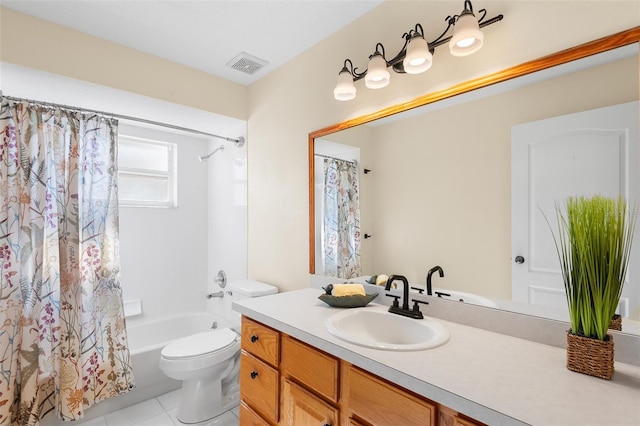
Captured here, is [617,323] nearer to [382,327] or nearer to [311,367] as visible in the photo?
[382,327]

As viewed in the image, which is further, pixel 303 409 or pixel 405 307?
pixel 405 307

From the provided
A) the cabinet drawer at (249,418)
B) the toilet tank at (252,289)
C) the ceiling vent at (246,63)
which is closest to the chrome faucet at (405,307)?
the cabinet drawer at (249,418)

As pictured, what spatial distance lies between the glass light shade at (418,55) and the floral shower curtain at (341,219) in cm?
63

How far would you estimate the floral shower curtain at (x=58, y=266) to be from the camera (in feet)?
5.86

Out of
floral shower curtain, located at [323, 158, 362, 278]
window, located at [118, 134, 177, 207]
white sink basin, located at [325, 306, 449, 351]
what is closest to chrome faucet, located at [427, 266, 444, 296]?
white sink basin, located at [325, 306, 449, 351]

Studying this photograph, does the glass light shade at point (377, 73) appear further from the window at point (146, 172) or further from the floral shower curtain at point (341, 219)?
the window at point (146, 172)

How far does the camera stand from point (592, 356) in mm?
852

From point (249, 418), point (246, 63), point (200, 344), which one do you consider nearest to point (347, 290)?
point (249, 418)

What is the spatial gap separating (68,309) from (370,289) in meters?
1.89

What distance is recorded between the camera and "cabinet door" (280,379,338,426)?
3.67ft

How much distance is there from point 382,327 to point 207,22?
6.51ft

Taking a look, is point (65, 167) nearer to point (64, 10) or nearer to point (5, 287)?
point (5, 287)

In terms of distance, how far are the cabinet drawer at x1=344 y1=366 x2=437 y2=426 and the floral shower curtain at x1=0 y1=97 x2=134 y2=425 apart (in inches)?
72.5

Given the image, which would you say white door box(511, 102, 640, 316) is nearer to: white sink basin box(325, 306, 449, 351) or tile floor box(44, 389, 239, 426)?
→ white sink basin box(325, 306, 449, 351)
